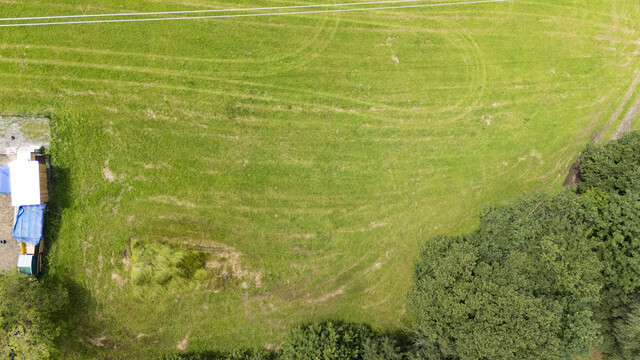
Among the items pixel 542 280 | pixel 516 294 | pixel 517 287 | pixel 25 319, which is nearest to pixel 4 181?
pixel 25 319

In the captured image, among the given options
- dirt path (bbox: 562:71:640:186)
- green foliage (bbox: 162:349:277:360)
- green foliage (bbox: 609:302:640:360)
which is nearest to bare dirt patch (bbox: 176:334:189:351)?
green foliage (bbox: 162:349:277:360)

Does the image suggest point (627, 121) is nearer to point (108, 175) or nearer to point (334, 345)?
point (334, 345)

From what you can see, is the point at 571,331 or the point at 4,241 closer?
the point at 571,331

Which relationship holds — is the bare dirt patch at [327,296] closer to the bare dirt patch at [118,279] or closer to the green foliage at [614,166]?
the bare dirt patch at [118,279]

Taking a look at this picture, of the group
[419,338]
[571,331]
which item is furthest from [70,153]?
[571,331]

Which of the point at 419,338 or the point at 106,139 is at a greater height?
the point at 106,139

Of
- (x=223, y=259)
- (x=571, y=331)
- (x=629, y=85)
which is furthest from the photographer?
(x=629, y=85)

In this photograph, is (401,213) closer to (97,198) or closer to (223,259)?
(223,259)

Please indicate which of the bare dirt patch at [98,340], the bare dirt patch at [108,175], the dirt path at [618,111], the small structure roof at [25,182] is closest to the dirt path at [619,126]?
the dirt path at [618,111]

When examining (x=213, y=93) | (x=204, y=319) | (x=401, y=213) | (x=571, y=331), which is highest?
(x=213, y=93)
